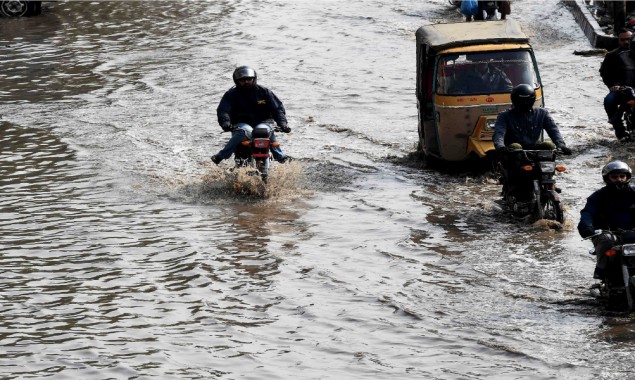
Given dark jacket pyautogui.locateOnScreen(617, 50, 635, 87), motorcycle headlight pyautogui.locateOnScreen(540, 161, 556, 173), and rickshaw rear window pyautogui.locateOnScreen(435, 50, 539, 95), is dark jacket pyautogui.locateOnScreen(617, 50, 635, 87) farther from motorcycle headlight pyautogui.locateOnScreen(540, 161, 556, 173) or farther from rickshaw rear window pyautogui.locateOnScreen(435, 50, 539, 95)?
motorcycle headlight pyautogui.locateOnScreen(540, 161, 556, 173)

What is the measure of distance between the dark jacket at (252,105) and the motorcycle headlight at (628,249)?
269 inches

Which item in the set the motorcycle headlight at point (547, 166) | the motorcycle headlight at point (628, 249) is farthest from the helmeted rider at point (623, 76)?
the motorcycle headlight at point (628, 249)

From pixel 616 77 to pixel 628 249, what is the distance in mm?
8360

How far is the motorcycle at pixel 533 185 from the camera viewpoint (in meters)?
13.9

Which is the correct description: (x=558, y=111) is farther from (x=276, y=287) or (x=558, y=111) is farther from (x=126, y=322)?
(x=126, y=322)

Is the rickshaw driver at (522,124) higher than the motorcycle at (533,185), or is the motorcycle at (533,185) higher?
the rickshaw driver at (522,124)

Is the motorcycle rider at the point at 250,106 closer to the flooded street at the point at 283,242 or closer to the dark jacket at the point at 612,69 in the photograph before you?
the flooded street at the point at 283,242

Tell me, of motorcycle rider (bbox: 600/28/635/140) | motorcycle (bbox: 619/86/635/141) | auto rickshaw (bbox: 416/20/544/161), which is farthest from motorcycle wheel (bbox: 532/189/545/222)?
motorcycle rider (bbox: 600/28/635/140)

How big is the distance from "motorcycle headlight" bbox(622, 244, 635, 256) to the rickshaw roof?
22.6 feet

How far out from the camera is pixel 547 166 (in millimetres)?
13938

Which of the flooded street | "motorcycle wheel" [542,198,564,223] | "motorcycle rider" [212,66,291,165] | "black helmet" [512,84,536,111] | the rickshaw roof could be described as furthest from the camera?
the rickshaw roof

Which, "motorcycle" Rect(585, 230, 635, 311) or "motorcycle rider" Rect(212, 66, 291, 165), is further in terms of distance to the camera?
"motorcycle rider" Rect(212, 66, 291, 165)

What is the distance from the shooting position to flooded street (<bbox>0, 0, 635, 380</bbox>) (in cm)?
998

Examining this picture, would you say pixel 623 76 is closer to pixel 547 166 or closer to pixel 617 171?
pixel 547 166
